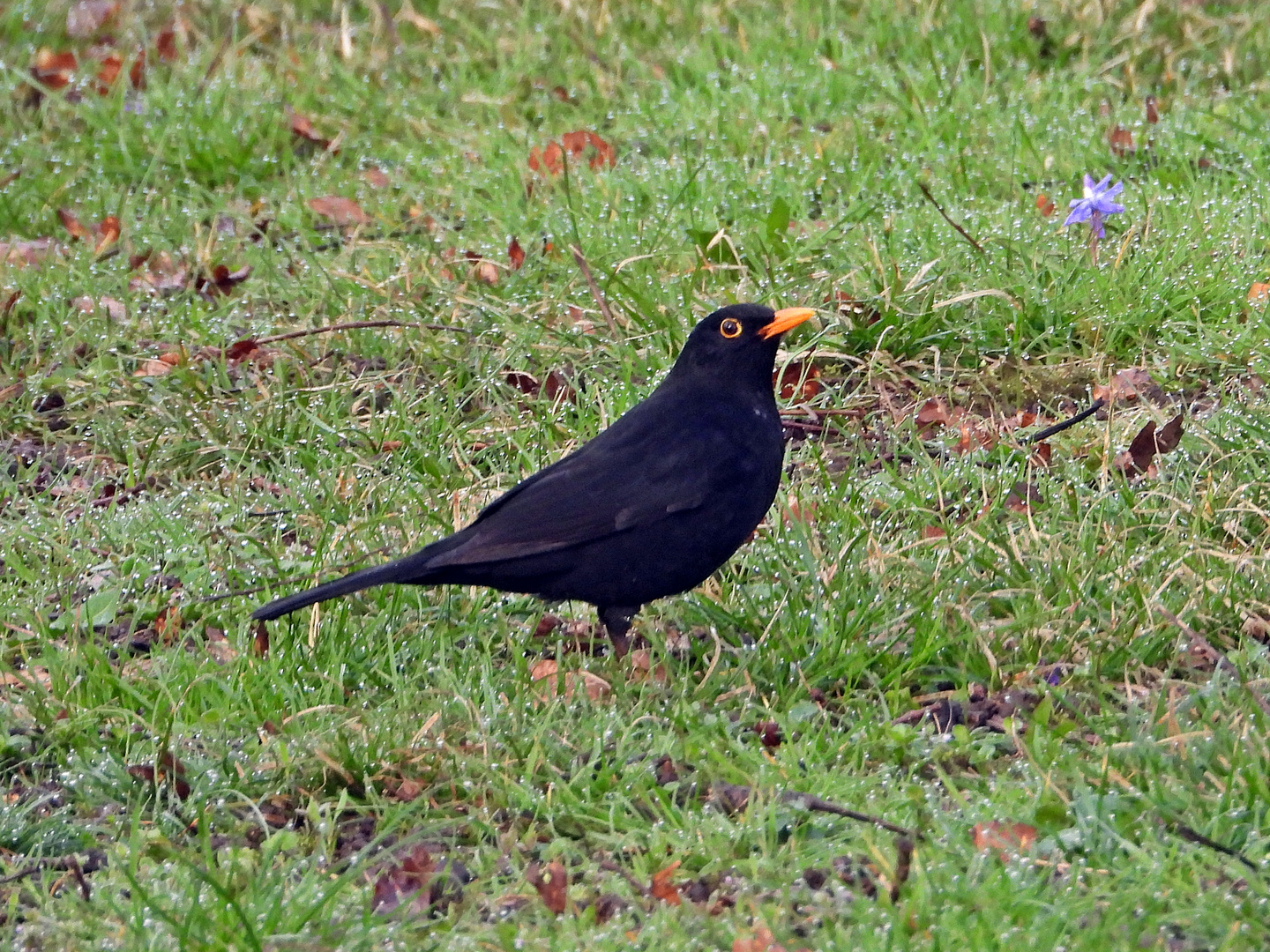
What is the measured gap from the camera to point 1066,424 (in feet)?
16.4

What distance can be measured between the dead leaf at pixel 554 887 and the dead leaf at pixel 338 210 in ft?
14.6

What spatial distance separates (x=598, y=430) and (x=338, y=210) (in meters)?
2.46

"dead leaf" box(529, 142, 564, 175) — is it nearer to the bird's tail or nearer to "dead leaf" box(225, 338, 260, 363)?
"dead leaf" box(225, 338, 260, 363)

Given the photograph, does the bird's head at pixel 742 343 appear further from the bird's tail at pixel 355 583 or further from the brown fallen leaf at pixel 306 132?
the brown fallen leaf at pixel 306 132

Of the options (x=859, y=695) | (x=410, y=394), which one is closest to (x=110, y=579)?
(x=410, y=394)

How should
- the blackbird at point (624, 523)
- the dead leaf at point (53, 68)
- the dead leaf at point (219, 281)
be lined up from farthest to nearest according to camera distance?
the dead leaf at point (53, 68) < the dead leaf at point (219, 281) < the blackbird at point (624, 523)

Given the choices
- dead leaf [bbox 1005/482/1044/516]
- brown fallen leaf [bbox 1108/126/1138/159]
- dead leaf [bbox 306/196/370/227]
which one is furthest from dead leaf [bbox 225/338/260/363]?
brown fallen leaf [bbox 1108/126/1138/159]

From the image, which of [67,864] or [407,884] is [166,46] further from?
[407,884]

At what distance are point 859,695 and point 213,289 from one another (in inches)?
153

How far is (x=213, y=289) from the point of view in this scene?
6719 millimetres

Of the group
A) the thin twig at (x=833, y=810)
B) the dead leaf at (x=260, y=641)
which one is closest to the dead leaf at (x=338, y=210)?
the dead leaf at (x=260, y=641)

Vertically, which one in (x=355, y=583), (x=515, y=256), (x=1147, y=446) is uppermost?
(x=515, y=256)

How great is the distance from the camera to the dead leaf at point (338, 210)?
23.7 feet

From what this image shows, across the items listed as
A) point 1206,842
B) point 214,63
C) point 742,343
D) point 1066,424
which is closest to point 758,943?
point 1206,842
